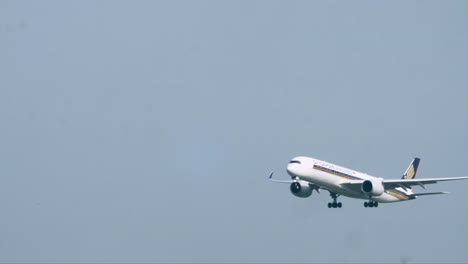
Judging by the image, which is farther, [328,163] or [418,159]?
[418,159]

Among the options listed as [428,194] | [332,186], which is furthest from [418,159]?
[332,186]

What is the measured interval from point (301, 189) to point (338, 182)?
5662 millimetres

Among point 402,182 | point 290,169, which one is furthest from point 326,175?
point 402,182

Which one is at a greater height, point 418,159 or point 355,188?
point 418,159

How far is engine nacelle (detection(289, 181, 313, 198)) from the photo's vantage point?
114562mm

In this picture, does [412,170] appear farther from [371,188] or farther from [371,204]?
[371,188]

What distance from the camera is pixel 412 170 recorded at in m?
134

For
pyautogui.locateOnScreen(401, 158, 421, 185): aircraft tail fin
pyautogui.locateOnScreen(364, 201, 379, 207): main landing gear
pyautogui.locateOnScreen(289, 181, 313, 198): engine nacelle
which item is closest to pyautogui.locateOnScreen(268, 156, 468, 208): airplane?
pyautogui.locateOnScreen(289, 181, 313, 198): engine nacelle

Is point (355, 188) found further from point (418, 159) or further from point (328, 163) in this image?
point (418, 159)

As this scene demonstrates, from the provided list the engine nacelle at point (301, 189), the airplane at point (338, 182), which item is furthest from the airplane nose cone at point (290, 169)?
the engine nacelle at point (301, 189)

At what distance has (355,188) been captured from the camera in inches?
4459

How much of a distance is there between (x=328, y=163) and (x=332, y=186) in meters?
2.87

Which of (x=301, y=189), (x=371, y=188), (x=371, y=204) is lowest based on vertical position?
(x=371, y=188)

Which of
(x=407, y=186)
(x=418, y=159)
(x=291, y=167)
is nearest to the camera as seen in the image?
(x=291, y=167)
